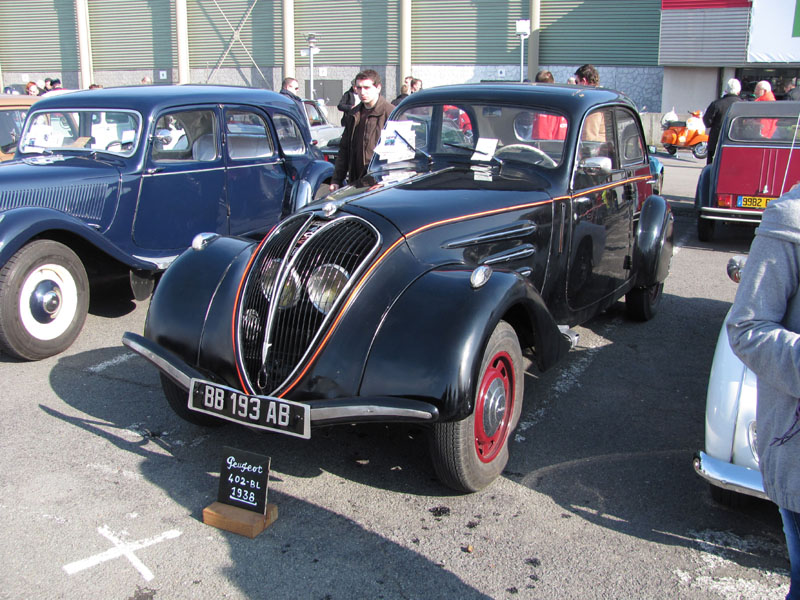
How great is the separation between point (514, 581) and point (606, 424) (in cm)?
156

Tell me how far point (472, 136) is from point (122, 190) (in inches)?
111

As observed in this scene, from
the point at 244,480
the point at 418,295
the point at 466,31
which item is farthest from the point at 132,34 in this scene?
the point at 244,480

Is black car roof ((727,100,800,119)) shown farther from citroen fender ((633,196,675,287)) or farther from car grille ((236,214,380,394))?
car grille ((236,214,380,394))

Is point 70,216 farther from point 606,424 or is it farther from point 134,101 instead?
point 606,424

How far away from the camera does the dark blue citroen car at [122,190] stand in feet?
16.6

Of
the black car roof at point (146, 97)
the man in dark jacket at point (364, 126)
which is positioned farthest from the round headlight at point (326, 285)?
the black car roof at point (146, 97)

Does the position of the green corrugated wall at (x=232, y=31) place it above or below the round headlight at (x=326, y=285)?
above

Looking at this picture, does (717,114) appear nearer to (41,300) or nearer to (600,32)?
(41,300)

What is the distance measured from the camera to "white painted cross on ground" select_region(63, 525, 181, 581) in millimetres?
2779

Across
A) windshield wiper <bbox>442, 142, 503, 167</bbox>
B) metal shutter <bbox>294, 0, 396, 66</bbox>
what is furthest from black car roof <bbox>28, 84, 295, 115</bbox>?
metal shutter <bbox>294, 0, 396, 66</bbox>

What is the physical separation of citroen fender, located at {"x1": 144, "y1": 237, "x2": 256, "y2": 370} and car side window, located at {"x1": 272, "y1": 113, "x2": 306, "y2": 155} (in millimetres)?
3670

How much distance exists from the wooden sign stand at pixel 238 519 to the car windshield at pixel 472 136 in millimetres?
2520

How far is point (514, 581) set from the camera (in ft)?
9.00

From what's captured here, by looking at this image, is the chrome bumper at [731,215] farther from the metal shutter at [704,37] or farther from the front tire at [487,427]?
the metal shutter at [704,37]
